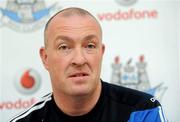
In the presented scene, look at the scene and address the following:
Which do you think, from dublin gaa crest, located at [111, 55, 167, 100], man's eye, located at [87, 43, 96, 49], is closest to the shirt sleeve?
man's eye, located at [87, 43, 96, 49]

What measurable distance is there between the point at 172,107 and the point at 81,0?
73 centimetres

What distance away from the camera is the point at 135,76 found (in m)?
1.66

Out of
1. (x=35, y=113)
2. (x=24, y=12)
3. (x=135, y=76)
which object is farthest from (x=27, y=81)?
(x=135, y=76)

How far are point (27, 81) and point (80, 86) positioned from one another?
28.3 inches

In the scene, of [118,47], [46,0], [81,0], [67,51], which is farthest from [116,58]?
[67,51]

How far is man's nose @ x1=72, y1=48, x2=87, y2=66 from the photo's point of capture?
1004mm

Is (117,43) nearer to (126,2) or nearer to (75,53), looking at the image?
(126,2)

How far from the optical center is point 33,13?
167 centimetres

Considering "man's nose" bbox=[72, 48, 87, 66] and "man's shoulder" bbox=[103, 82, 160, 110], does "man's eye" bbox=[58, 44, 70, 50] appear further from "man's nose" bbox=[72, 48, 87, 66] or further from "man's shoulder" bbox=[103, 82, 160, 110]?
"man's shoulder" bbox=[103, 82, 160, 110]

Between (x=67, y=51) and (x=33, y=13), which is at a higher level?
(x=33, y=13)

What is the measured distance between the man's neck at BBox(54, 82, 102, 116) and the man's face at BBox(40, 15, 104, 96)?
0.06 metres

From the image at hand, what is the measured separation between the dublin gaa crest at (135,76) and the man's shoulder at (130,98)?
403 millimetres

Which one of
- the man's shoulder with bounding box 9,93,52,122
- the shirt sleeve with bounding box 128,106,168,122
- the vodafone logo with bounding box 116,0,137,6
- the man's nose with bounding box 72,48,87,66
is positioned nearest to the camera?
the man's nose with bounding box 72,48,87,66

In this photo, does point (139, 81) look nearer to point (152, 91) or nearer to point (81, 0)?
point (152, 91)
